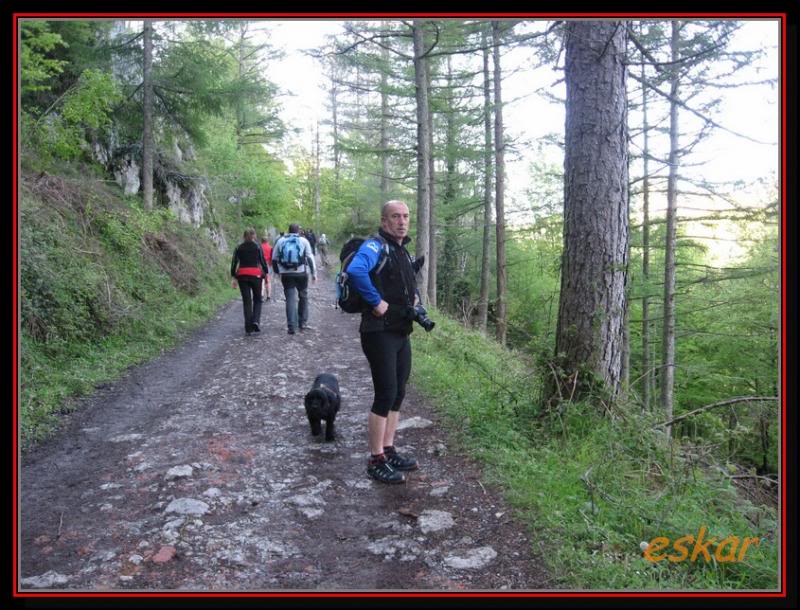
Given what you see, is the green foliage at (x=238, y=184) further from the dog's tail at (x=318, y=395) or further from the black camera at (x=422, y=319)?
the black camera at (x=422, y=319)

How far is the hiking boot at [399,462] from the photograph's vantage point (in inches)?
178

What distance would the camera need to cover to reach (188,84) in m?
15.7

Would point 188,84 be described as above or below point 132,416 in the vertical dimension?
above

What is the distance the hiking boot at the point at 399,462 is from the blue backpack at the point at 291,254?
19.8 ft

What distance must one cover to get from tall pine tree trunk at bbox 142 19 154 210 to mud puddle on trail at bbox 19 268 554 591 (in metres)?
10.7

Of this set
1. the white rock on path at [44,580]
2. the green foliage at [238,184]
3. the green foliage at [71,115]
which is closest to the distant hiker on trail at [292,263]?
the green foliage at [71,115]

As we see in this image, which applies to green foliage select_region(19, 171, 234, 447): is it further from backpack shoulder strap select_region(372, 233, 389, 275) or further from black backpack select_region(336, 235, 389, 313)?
backpack shoulder strap select_region(372, 233, 389, 275)

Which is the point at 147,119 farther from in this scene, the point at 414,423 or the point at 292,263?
the point at 414,423

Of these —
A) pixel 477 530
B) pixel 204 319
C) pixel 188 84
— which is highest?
pixel 188 84

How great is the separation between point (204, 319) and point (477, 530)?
9.89 m

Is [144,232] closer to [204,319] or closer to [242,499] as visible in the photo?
[204,319]

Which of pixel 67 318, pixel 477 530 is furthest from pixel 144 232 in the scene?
pixel 477 530

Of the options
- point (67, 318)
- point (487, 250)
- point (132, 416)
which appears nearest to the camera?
point (132, 416)

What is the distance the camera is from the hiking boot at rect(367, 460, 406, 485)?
14.0ft
